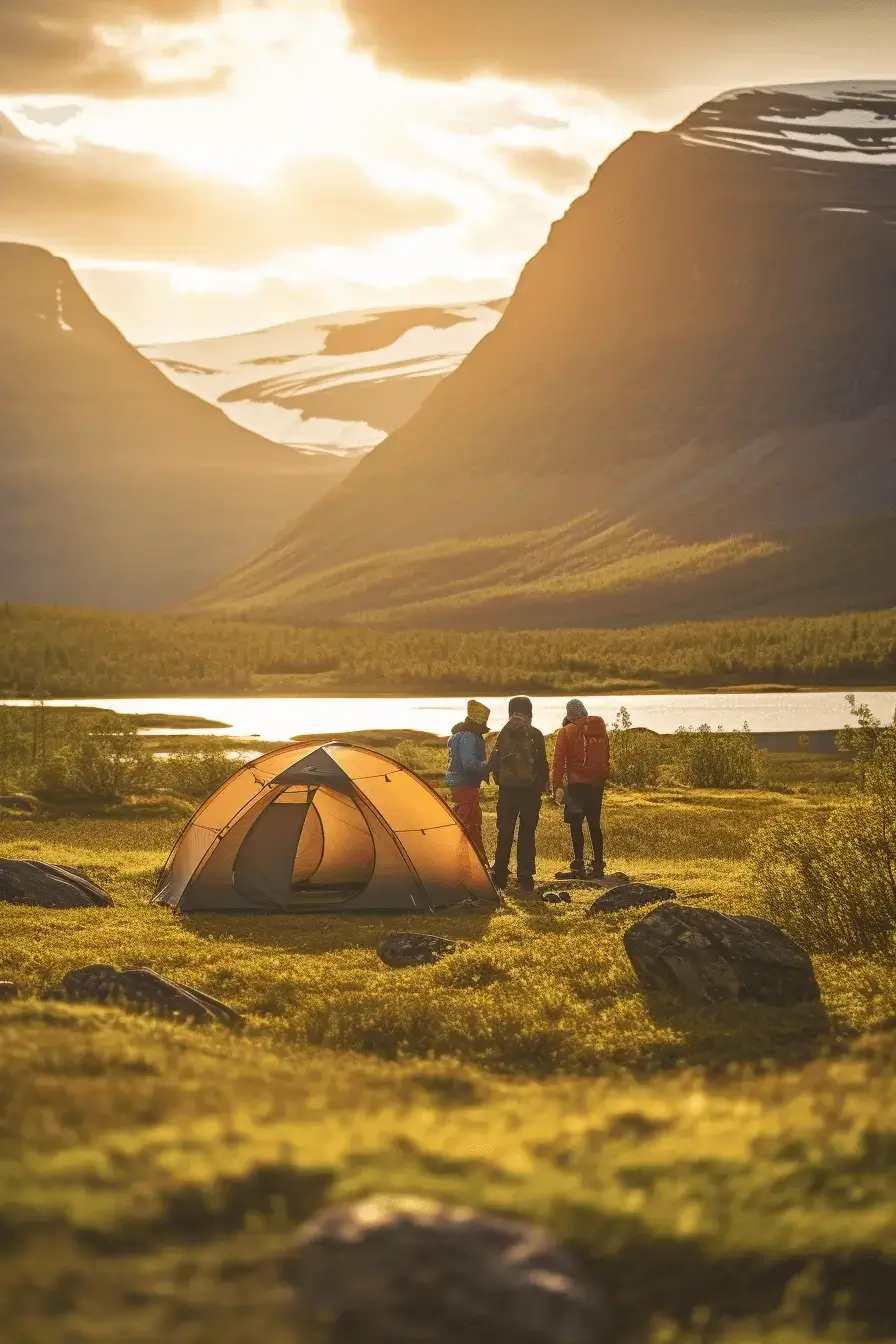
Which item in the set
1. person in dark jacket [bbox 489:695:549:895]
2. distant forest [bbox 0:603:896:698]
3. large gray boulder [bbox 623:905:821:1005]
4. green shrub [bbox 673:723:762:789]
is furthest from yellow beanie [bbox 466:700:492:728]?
distant forest [bbox 0:603:896:698]

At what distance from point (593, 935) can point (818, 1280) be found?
473 inches

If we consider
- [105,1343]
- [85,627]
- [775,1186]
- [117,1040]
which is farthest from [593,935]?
[85,627]

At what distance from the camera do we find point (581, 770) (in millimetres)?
22016

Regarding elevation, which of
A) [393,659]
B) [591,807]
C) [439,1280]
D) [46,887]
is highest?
[393,659]

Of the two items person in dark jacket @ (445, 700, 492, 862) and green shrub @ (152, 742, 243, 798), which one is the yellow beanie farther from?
green shrub @ (152, 742, 243, 798)

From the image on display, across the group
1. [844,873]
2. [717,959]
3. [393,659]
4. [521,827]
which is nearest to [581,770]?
[521,827]

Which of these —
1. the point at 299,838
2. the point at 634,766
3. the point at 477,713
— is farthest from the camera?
the point at 634,766

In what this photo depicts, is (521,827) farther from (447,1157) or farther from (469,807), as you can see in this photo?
(447,1157)

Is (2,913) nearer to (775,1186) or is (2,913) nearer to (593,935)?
(593,935)

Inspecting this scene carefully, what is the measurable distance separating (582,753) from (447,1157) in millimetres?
15753

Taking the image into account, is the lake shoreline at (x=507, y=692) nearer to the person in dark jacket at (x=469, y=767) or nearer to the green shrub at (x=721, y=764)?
the green shrub at (x=721, y=764)

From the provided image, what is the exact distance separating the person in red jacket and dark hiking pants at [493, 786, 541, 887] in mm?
627

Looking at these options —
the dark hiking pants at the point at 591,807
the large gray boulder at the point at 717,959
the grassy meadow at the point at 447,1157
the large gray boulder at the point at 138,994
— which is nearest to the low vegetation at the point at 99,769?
the dark hiking pants at the point at 591,807

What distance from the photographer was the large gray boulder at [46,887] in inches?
758
